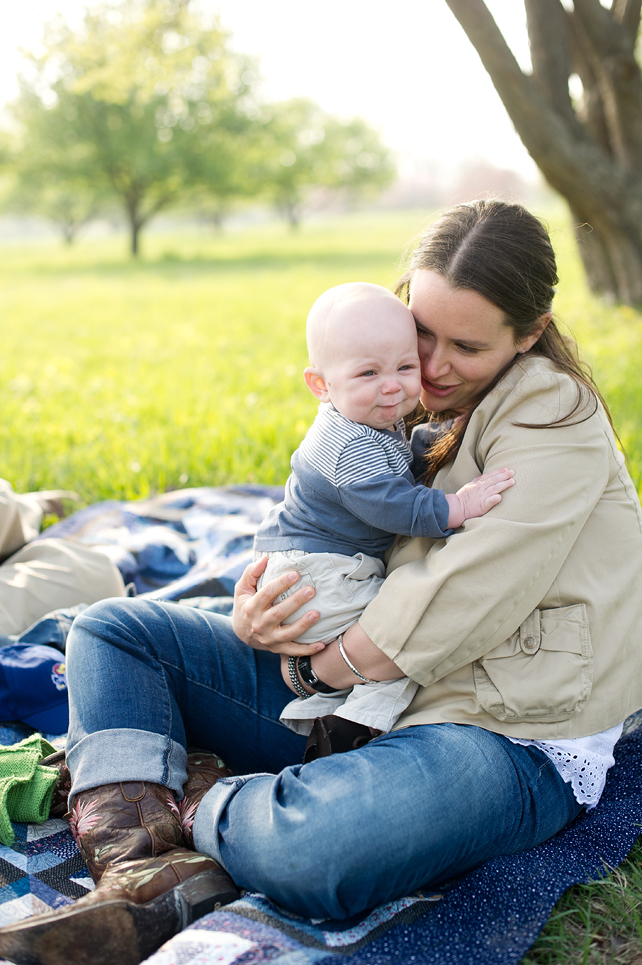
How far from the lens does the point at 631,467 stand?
412 centimetres

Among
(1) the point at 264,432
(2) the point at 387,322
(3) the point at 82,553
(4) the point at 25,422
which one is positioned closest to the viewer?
(2) the point at 387,322

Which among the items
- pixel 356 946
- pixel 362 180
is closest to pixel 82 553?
pixel 356 946

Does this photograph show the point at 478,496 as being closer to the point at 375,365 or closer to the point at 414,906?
the point at 375,365

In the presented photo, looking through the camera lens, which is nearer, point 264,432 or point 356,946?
point 356,946

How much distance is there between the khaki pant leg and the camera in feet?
9.76

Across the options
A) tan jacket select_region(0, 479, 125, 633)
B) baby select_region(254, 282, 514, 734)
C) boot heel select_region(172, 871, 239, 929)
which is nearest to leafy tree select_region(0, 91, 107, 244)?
tan jacket select_region(0, 479, 125, 633)

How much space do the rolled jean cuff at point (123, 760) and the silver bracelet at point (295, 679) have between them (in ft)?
1.22

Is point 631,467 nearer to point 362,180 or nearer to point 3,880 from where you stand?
point 3,880

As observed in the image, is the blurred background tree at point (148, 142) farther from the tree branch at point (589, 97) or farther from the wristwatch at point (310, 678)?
the wristwatch at point (310, 678)

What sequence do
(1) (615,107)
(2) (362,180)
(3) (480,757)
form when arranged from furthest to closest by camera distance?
(2) (362,180) < (1) (615,107) < (3) (480,757)

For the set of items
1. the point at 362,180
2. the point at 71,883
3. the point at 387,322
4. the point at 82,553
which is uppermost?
the point at 362,180

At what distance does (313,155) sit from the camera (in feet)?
132

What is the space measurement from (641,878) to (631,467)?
2.62 metres

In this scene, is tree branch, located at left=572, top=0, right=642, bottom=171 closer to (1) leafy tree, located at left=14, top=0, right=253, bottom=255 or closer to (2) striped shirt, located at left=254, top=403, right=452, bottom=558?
(2) striped shirt, located at left=254, top=403, right=452, bottom=558
